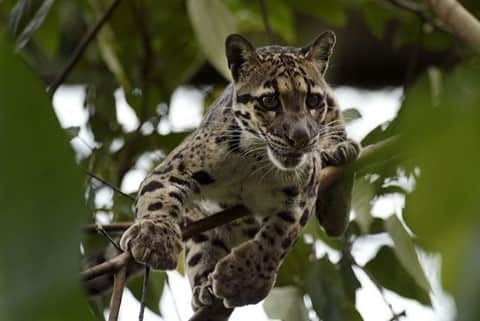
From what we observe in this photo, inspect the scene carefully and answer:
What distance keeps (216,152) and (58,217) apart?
220cm

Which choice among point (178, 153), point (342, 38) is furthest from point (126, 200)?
point (342, 38)

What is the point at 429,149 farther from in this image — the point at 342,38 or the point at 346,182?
the point at 342,38

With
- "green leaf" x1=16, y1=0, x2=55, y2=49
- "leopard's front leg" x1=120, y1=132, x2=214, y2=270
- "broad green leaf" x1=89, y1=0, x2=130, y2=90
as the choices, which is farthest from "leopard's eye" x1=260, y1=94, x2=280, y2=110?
"broad green leaf" x1=89, y1=0, x2=130, y2=90

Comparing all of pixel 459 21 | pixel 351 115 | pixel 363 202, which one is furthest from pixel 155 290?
pixel 459 21

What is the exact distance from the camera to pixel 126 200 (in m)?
3.42

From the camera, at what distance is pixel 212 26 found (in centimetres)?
363

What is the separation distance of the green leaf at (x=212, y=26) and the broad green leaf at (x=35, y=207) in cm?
265

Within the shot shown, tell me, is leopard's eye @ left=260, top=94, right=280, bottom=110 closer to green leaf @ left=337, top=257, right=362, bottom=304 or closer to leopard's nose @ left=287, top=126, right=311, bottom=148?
leopard's nose @ left=287, top=126, right=311, bottom=148

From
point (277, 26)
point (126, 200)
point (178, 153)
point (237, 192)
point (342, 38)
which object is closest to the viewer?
point (237, 192)

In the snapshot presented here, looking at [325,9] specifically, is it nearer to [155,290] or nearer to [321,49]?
[321,49]

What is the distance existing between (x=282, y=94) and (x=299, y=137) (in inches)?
9.1

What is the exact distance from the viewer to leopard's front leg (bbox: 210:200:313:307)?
285 cm

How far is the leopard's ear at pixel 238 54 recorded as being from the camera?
313 centimetres

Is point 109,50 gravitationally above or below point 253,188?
below
